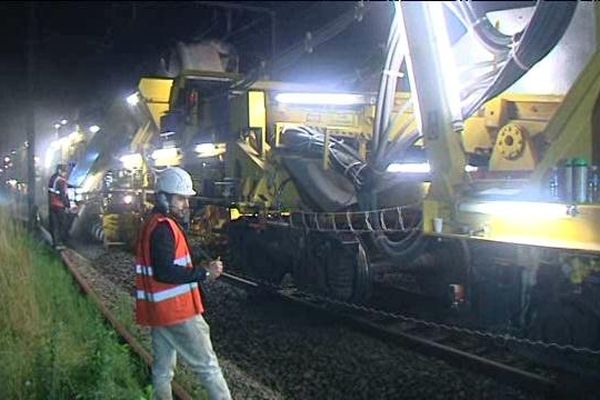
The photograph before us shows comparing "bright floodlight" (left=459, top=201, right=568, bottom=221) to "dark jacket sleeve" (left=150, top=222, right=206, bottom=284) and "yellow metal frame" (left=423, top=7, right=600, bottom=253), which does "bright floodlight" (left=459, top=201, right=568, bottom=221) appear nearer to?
"yellow metal frame" (left=423, top=7, right=600, bottom=253)

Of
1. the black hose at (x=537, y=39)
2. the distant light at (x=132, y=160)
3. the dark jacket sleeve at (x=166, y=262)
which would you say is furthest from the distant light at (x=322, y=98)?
the distant light at (x=132, y=160)

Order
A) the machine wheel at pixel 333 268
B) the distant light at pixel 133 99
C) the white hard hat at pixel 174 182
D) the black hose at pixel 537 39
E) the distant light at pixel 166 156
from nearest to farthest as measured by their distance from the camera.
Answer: the white hard hat at pixel 174 182, the black hose at pixel 537 39, the machine wheel at pixel 333 268, the distant light at pixel 166 156, the distant light at pixel 133 99

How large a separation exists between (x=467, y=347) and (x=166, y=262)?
3601mm

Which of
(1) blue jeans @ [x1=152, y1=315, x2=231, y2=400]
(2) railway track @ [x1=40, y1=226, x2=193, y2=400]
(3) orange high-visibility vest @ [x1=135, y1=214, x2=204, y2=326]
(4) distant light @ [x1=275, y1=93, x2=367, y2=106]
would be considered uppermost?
(4) distant light @ [x1=275, y1=93, x2=367, y2=106]

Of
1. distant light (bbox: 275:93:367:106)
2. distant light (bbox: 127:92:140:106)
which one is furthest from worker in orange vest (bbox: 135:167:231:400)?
distant light (bbox: 127:92:140:106)

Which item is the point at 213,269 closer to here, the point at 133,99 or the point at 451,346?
the point at 451,346

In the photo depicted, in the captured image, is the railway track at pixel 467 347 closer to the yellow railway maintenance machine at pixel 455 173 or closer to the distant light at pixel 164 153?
the yellow railway maintenance machine at pixel 455 173

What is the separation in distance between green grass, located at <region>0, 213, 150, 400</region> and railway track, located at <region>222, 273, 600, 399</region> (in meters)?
2.58

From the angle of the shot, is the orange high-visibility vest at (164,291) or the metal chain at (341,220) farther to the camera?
the metal chain at (341,220)

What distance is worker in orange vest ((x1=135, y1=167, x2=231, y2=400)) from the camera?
4.14 m

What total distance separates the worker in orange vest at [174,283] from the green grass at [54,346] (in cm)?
81

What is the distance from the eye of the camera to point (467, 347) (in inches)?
260

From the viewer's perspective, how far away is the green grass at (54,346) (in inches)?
199

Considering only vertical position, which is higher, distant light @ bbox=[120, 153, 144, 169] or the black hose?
the black hose
